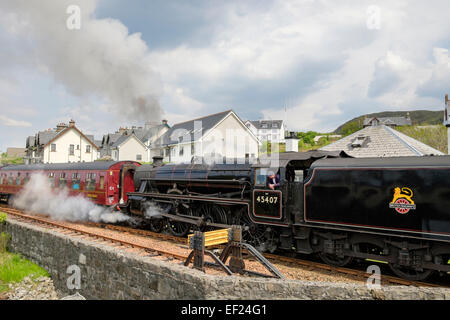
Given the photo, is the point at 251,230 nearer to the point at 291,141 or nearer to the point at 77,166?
the point at 77,166

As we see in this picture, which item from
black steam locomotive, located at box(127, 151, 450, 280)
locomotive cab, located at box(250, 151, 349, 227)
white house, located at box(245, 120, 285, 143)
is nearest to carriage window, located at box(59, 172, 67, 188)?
black steam locomotive, located at box(127, 151, 450, 280)

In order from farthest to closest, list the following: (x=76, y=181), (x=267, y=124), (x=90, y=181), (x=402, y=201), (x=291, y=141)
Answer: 1. (x=267, y=124)
2. (x=291, y=141)
3. (x=76, y=181)
4. (x=90, y=181)
5. (x=402, y=201)

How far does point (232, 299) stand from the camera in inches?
239

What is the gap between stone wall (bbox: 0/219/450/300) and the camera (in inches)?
221

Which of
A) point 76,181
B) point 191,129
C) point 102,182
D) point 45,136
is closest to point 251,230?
point 102,182

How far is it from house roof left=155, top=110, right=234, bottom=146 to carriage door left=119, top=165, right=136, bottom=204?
605 inches

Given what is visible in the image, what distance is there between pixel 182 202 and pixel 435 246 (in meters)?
7.72

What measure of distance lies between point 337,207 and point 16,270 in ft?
39.4

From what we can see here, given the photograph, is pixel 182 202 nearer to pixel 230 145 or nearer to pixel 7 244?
pixel 7 244

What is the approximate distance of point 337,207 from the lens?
7.95 metres

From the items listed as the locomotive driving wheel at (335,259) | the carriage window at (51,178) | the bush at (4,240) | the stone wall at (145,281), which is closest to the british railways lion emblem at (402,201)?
the locomotive driving wheel at (335,259)

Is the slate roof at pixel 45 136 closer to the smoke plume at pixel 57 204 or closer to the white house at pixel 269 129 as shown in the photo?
the smoke plume at pixel 57 204

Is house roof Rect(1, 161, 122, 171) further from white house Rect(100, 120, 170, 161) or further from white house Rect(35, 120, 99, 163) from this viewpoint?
white house Rect(35, 120, 99, 163)
